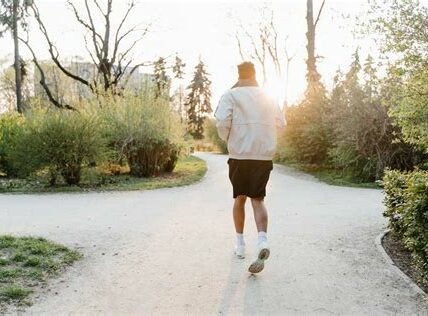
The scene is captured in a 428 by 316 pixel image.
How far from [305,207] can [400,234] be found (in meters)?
3.21

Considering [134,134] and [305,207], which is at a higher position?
[134,134]

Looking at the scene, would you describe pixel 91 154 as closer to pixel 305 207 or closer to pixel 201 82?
pixel 305 207

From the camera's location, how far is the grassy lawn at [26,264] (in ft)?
13.1

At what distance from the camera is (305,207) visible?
924 cm

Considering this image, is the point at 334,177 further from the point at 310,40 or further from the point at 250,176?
the point at 250,176

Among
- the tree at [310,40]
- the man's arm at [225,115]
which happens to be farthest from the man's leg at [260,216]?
the tree at [310,40]

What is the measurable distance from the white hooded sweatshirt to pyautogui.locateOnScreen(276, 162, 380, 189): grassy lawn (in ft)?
31.1

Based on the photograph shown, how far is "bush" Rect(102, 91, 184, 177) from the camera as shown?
14.5m

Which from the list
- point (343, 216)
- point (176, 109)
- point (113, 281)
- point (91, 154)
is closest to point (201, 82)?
point (176, 109)

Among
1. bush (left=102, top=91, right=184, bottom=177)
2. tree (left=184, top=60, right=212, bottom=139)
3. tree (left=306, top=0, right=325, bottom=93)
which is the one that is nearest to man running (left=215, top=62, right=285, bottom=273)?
bush (left=102, top=91, right=184, bottom=177)

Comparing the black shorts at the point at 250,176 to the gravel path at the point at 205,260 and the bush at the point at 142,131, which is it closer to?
the gravel path at the point at 205,260

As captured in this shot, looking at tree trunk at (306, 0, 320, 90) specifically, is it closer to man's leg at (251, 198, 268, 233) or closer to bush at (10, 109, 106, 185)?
bush at (10, 109, 106, 185)

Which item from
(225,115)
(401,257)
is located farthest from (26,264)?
(401,257)

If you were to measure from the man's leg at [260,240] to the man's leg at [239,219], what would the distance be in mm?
201
